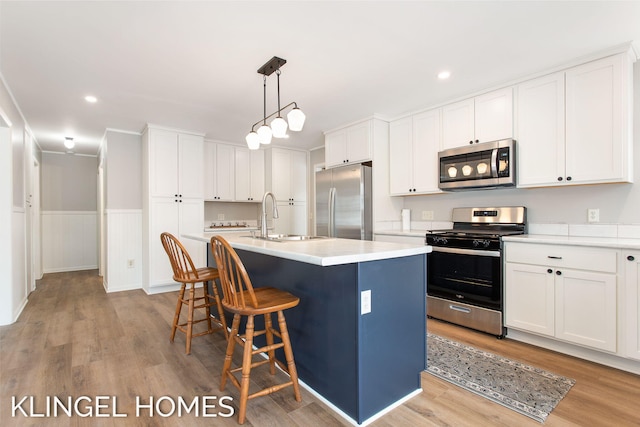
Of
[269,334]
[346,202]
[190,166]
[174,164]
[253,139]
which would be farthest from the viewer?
[190,166]

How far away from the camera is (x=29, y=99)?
11.0 ft

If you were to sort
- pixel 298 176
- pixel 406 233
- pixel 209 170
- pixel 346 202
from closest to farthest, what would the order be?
pixel 406 233 → pixel 346 202 → pixel 209 170 → pixel 298 176

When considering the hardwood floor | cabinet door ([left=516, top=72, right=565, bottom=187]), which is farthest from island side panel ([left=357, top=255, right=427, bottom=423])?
cabinet door ([left=516, top=72, right=565, bottom=187])

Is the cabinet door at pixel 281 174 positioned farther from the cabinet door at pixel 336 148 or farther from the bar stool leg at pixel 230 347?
the bar stool leg at pixel 230 347

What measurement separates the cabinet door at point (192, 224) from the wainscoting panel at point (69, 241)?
307cm

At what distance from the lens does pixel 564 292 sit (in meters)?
2.39

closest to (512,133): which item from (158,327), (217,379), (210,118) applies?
(217,379)

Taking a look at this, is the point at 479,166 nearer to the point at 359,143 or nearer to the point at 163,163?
the point at 359,143

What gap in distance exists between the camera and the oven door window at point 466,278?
2.74 m

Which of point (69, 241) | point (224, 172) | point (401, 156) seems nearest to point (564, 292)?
point (401, 156)

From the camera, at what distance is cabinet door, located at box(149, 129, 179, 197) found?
4.35m

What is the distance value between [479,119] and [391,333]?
8.07ft

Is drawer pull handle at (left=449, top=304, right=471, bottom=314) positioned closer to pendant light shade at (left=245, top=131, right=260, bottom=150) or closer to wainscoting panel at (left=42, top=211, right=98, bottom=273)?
pendant light shade at (left=245, top=131, right=260, bottom=150)

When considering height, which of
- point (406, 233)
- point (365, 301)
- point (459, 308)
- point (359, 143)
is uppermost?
point (359, 143)
